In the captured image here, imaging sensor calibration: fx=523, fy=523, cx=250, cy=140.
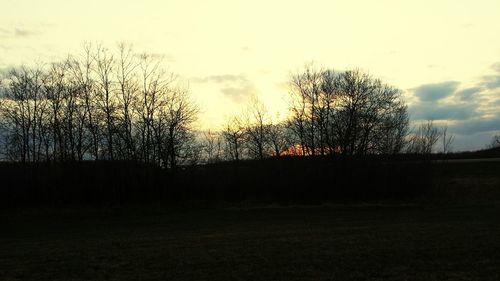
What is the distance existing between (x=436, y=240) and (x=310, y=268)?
6.28 meters

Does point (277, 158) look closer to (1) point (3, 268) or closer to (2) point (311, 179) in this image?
(2) point (311, 179)

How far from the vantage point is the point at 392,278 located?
10312 mm

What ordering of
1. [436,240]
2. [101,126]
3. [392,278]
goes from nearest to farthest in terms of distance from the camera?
[392,278]
[436,240]
[101,126]

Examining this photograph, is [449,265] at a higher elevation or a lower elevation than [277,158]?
lower

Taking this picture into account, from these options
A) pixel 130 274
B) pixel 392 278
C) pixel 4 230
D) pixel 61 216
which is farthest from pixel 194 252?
pixel 61 216

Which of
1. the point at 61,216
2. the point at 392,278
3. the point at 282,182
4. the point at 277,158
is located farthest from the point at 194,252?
the point at 277,158

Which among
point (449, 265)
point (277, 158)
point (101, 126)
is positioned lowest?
point (449, 265)

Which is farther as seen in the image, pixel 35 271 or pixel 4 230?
pixel 4 230

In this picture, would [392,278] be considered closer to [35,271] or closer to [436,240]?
[436,240]

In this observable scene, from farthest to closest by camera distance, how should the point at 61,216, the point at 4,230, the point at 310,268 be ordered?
the point at 61,216 < the point at 4,230 < the point at 310,268

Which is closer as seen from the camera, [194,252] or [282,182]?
[194,252]

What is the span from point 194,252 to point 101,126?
34.3m

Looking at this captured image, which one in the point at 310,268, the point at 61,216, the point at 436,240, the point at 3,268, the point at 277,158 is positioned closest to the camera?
the point at 310,268

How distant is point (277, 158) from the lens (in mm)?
52281
